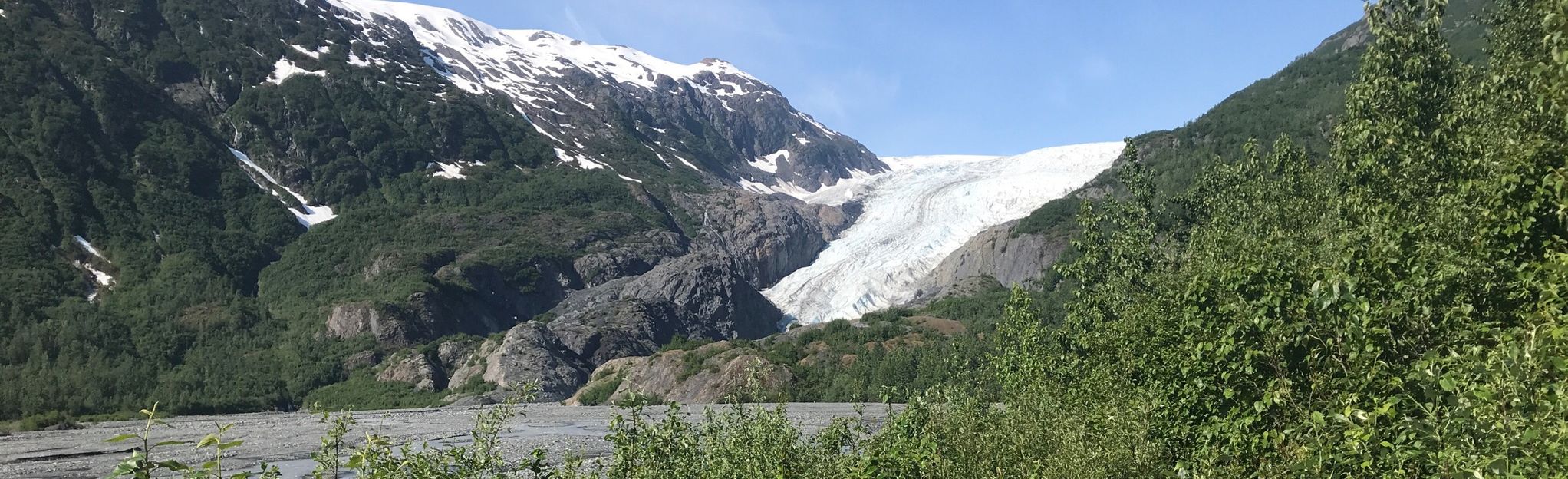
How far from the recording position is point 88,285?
15700 centimetres

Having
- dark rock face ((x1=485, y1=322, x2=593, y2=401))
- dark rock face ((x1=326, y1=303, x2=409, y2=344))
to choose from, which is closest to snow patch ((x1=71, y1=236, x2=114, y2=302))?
dark rock face ((x1=326, y1=303, x2=409, y2=344))

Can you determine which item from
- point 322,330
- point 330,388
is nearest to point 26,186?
point 322,330

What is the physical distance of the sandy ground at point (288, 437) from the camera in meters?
53.2

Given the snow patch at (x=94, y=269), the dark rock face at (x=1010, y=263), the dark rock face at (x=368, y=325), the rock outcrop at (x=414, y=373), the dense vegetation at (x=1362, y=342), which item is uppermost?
the snow patch at (x=94, y=269)

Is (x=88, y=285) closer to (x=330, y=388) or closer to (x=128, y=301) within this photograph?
(x=128, y=301)

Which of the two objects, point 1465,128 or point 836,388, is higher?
point 1465,128

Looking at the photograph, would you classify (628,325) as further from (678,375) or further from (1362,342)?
(1362,342)

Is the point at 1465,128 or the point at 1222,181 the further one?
the point at 1222,181

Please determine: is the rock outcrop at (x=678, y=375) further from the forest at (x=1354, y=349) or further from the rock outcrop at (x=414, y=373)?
the forest at (x=1354, y=349)

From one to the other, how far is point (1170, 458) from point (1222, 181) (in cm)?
2695

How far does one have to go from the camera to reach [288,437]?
7225 centimetres

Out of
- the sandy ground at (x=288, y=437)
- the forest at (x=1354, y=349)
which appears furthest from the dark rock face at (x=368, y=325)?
the forest at (x=1354, y=349)

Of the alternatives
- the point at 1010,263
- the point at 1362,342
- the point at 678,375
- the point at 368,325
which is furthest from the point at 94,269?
the point at 1362,342

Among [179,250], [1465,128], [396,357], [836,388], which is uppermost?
[179,250]
